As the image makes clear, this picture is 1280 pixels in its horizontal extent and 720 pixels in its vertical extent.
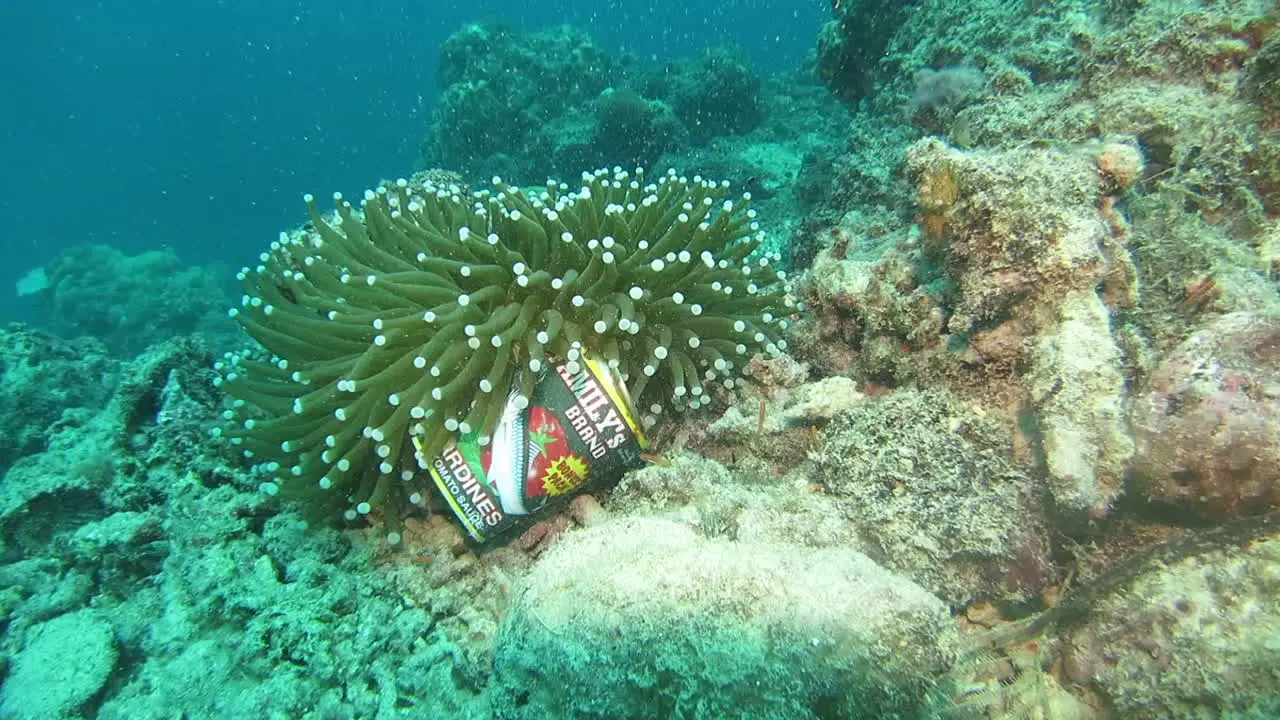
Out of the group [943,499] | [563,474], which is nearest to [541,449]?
[563,474]

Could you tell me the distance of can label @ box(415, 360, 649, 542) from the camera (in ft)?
9.75

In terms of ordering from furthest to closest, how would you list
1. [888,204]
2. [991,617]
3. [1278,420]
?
[888,204] < [991,617] < [1278,420]

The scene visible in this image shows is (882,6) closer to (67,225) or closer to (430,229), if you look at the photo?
(430,229)

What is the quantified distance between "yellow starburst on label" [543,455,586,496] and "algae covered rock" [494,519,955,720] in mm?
800

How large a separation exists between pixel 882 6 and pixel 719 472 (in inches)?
316

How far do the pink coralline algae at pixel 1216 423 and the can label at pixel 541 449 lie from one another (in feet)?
6.61

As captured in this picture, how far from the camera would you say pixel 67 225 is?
165ft

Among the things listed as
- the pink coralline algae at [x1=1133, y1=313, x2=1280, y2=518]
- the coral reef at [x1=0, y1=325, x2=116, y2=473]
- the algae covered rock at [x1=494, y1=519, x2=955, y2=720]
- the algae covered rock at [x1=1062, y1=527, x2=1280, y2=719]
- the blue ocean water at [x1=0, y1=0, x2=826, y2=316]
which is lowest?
the algae covered rock at [x1=1062, y1=527, x2=1280, y2=719]

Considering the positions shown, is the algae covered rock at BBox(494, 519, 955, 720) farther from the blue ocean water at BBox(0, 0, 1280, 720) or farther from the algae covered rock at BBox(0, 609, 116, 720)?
the algae covered rock at BBox(0, 609, 116, 720)

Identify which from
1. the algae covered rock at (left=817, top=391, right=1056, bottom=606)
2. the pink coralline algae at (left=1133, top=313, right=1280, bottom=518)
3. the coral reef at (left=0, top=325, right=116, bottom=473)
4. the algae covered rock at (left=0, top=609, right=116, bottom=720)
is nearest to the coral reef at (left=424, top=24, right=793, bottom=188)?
the coral reef at (left=0, top=325, right=116, bottom=473)

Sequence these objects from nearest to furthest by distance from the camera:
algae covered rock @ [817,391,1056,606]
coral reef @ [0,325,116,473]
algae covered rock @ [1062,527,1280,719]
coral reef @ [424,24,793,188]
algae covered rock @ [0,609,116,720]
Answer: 1. algae covered rock @ [1062,527,1280,719]
2. algae covered rock @ [817,391,1056,606]
3. algae covered rock @ [0,609,116,720]
4. coral reef @ [0,325,116,473]
5. coral reef @ [424,24,793,188]

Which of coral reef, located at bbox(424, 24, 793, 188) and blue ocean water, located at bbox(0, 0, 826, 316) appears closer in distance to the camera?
coral reef, located at bbox(424, 24, 793, 188)

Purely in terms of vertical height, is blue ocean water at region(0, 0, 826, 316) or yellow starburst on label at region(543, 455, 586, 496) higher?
blue ocean water at region(0, 0, 826, 316)

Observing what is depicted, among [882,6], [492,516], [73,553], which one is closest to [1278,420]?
[492,516]
